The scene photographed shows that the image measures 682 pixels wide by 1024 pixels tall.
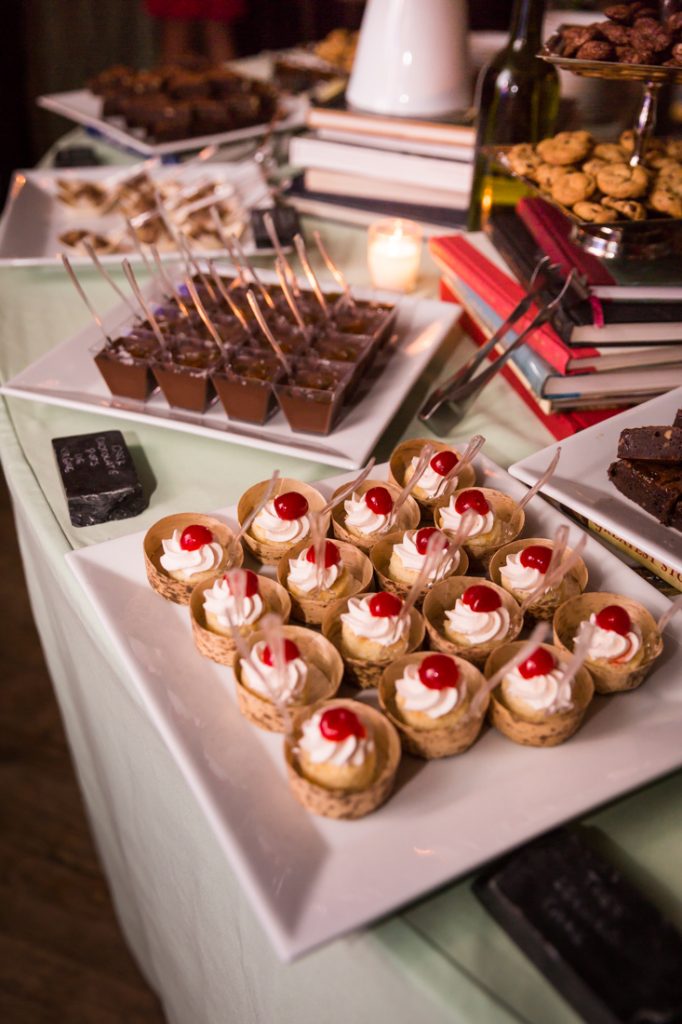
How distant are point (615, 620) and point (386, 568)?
0.29m

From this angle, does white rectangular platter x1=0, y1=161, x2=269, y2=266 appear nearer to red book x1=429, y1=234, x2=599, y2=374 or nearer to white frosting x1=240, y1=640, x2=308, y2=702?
red book x1=429, y1=234, x2=599, y2=374

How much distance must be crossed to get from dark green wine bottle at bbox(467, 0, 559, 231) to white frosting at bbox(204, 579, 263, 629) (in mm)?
1207

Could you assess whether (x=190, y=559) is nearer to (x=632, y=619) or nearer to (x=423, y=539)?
(x=423, y=539)

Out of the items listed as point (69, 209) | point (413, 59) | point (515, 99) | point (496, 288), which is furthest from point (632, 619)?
point (69, 209)

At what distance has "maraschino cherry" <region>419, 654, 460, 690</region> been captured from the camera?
0.91 m

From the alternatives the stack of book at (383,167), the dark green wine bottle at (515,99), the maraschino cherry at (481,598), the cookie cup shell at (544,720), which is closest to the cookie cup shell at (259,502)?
the maraschino cherry at (481,598)

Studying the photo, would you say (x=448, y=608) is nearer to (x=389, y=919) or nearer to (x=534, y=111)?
(x=389, y=919)

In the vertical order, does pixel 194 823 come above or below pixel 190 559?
below

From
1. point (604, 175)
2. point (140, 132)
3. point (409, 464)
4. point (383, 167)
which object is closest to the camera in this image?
point (409, 464)

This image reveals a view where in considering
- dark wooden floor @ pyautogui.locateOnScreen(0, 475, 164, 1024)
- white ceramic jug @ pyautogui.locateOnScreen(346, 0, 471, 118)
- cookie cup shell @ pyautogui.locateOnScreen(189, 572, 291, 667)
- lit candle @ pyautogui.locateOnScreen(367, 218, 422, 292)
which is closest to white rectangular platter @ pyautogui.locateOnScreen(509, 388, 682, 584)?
cookie cup shell @ pyautogui.locateOnScreen(189, 572, 291, 667)

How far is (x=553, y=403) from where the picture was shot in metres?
1.44

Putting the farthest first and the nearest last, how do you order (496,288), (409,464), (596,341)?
(496,288) → (596,341) → (409,464)

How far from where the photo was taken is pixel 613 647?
0.98m

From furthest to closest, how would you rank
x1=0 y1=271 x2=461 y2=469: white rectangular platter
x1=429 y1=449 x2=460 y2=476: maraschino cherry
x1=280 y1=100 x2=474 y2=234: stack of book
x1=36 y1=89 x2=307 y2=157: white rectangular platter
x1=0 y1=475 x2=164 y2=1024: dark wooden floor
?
x1=36 y1=89 x2=307 y2=157: white rectangular platter → x1=280 y1=100 x2=474 y2=234: stack of book → x1=0 y1=475 x2=164 y2=1024: dark wooden floor → x1=0 y1=271 x2=461 y2=469: white rectangular platter → x1=429 y1=449 x2=460 y2=476: maraschino cherry
